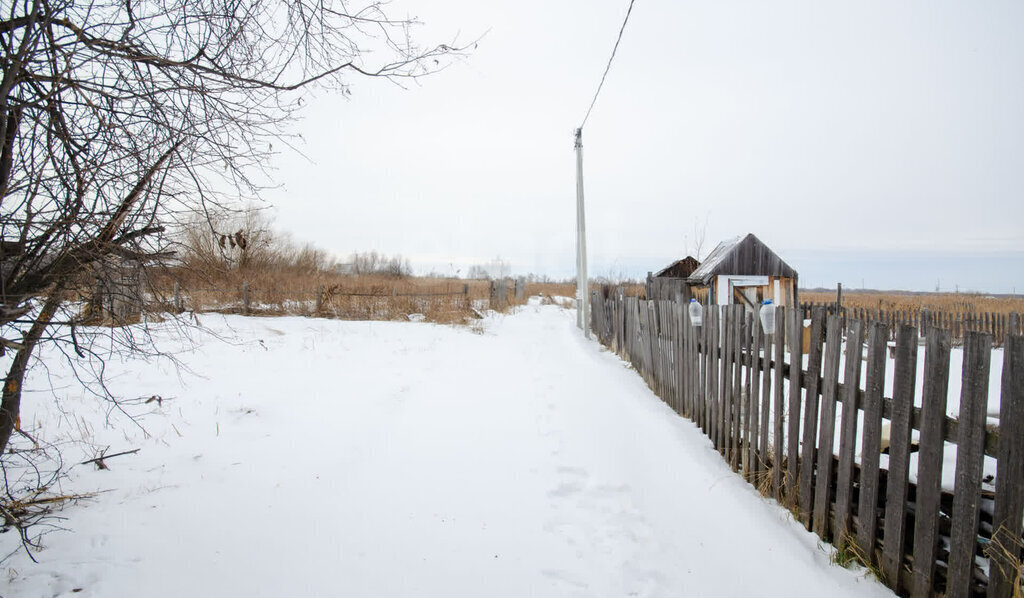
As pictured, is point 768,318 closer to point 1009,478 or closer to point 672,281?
point 1009,478

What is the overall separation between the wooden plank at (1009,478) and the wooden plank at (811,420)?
995 millimetres

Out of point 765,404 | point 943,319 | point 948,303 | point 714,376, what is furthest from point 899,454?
point 948,303

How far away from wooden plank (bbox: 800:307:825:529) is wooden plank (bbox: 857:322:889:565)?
394mm

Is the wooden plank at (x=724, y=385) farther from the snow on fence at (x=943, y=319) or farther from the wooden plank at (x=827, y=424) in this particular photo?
the snow on fence at (x=943, y=319)

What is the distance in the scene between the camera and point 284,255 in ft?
82.3

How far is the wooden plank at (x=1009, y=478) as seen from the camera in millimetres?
1728

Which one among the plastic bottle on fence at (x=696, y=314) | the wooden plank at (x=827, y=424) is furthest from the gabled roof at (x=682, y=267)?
the wooden plank at (x=827, y=424)

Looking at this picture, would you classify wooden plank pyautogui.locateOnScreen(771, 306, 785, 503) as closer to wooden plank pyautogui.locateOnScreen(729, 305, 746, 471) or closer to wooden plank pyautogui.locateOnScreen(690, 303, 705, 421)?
wooden plank pyautogui.locateOnScreen(729, 305, 746, 471)

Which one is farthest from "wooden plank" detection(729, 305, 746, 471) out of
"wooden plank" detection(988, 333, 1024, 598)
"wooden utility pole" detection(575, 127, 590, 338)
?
"wooden utility pole" detection(575, 127, 590, 338)

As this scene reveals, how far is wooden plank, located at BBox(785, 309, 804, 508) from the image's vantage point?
293 centimetres

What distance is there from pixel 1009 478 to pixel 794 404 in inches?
48.3

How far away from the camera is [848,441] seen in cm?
248

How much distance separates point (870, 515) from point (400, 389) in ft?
17.7

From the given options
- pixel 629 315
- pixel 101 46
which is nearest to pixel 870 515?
pixel 101 46
